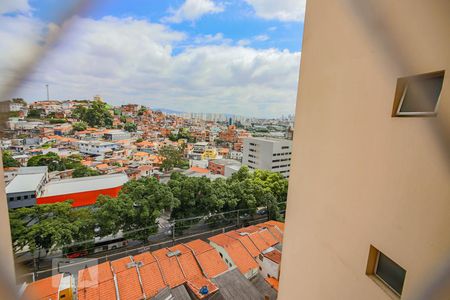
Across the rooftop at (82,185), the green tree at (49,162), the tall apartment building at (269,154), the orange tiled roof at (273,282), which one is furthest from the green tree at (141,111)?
the orange tiled roof at (273,282)

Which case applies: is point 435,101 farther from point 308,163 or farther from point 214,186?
point 214,186

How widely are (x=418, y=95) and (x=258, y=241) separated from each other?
6290 millimetres

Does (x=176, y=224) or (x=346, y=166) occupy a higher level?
(x=346, y=166)

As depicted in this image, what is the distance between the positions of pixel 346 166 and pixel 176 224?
24.3 feet

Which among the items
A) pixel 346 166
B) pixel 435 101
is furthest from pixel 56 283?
pixel 435 101

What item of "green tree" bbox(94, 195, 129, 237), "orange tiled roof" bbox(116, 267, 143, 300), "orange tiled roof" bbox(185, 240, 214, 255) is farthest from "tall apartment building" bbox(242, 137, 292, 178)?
"orange tiled roof" bbox(116, 267, 143, 300)

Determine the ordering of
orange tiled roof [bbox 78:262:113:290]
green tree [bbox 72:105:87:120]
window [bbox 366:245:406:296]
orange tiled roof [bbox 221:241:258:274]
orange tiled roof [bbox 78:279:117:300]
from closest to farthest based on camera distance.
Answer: window [bbox 366:245:406:296]
green tree [bbox 72:105:87:120]
orange tiled roof [bbox 78:279:117:300]
orange tiled roof [bbox 78:262:113:290]
orange tiled roof [bbox 221:241:258:274]

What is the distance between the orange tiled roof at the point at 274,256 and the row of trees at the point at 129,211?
2569 millimetres

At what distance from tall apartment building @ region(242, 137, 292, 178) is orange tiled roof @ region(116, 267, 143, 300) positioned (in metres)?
13.1

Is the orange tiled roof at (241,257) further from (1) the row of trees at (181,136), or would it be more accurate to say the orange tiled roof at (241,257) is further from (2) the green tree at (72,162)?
(1) the row of trees at (181,136)

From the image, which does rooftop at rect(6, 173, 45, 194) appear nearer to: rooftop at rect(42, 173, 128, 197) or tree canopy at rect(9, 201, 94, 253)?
rooftop at rect(42, 173, 128, 197)

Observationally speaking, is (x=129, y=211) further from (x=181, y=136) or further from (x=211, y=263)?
(x=181, y=136)

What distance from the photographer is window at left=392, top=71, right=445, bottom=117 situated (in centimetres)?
48

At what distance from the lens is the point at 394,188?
561 mm
